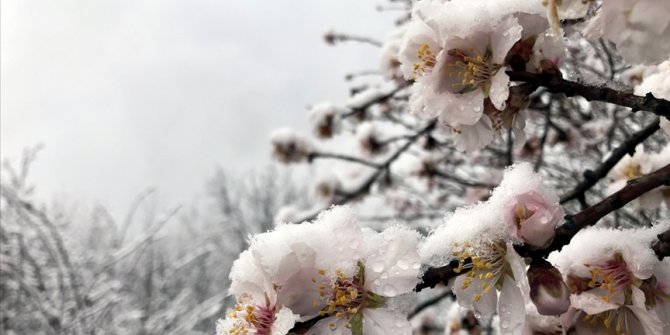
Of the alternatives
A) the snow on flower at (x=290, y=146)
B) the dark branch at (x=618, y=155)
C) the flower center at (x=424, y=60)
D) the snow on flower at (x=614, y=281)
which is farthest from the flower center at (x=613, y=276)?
the snow on flower at (x=290, y=146)

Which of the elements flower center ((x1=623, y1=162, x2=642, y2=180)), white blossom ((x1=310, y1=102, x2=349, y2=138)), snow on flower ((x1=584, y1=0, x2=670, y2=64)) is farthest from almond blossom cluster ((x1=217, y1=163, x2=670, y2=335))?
white blossom ((x1=310, y1=102, x2=349, y2=138))

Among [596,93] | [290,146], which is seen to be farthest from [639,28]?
[290,146]

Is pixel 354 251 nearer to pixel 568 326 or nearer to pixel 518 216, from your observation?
pixel 518 216

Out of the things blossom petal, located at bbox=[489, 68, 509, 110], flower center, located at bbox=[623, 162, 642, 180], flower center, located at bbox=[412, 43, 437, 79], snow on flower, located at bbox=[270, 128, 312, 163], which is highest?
flower center, located at bbox=[412, 43, 437, 79]

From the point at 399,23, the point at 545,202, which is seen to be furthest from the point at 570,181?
the point at 545,202

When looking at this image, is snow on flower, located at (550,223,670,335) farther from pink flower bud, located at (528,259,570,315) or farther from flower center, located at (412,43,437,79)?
flower center, located at (412,43,437,79)
